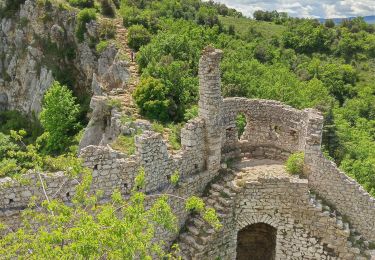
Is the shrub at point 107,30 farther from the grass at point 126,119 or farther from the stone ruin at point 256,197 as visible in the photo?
the stone ruin at point 256,197

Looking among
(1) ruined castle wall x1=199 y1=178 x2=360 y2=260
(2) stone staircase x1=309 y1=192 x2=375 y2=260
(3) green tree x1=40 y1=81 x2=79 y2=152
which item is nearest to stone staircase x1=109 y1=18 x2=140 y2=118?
(3) green tree x1=40 y1=81 x2=79 y2=152

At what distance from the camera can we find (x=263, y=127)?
754 inches

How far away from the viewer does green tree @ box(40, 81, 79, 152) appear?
31.1 m

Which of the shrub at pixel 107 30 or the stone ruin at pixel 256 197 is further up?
the shrub at pixel 107 30

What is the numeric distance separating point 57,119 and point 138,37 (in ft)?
32.0

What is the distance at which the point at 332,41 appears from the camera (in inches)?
2731

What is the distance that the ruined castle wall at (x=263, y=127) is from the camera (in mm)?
18447

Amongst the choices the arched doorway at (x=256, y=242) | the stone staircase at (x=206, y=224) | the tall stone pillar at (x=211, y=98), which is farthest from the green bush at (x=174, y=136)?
the arched doorway at (x=256, y=242)

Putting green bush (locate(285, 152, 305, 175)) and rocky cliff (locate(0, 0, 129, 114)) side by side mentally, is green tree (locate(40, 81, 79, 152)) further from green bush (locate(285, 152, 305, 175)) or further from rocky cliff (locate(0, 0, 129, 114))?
green bush (locate(285, 152, 305, 175))

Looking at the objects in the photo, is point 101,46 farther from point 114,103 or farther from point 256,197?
point 256,197

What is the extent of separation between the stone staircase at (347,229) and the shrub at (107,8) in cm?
3343

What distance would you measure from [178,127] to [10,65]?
101 feet

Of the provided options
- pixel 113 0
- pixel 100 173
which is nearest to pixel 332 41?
pixel 113 0

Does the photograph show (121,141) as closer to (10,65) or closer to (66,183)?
(66,183)
